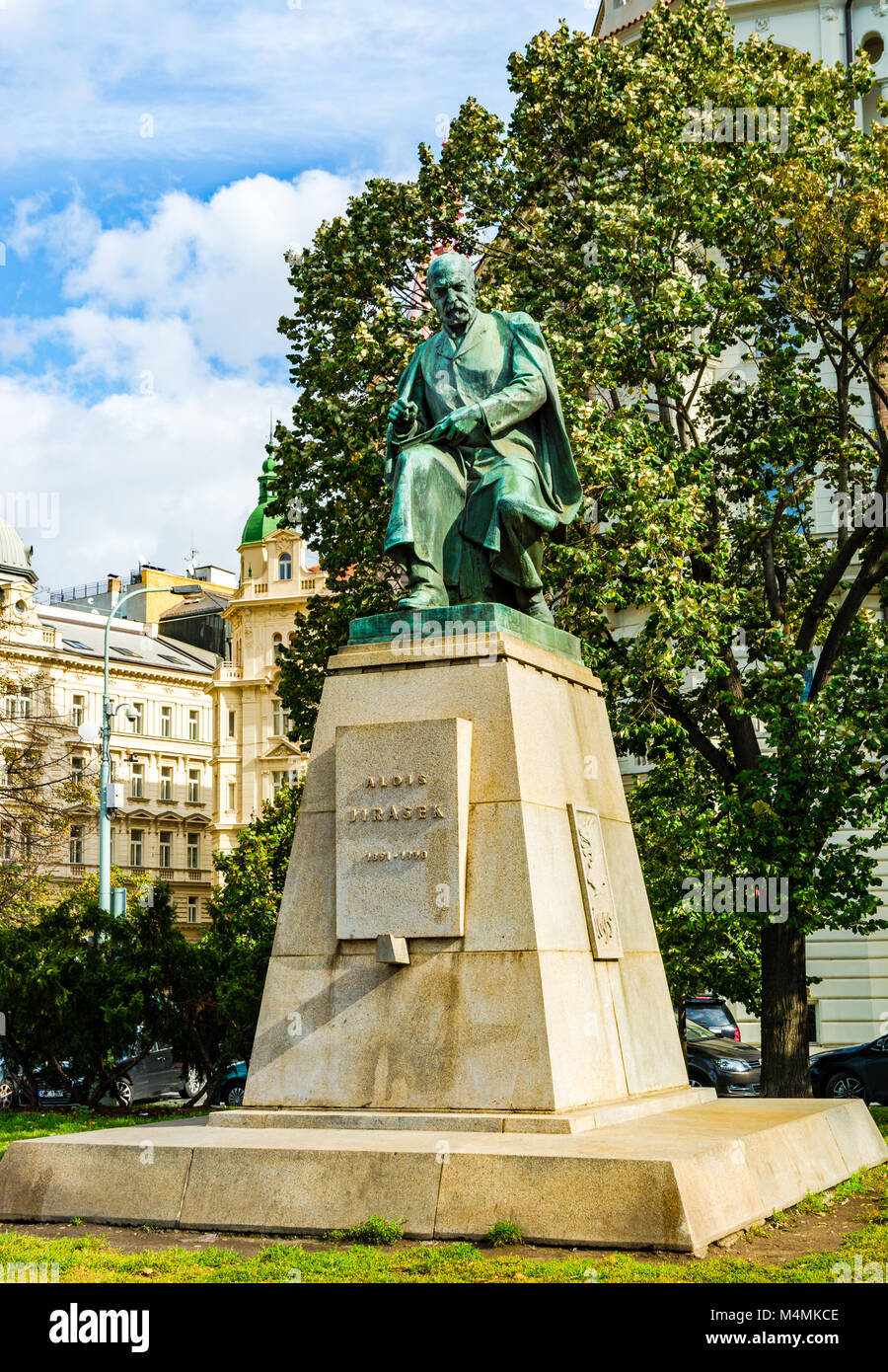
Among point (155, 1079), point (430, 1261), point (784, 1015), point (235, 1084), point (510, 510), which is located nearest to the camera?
point (430, 1261)

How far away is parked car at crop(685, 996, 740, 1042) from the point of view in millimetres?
29125

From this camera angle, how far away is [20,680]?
2845 centimetres

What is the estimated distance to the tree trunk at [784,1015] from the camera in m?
18.0

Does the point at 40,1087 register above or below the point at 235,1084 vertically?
above

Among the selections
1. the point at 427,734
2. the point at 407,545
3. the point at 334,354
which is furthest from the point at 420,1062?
the point at 334,354

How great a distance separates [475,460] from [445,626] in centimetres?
129

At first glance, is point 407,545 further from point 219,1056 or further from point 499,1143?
point 219,1056

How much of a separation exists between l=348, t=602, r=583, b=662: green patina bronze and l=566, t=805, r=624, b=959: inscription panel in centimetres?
112

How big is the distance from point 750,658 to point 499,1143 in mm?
12522

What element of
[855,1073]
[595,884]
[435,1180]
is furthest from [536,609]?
[855,1073]

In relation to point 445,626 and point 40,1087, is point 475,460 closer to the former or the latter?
point 445,626

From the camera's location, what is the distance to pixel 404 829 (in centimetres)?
851

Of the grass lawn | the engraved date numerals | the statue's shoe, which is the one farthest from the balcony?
the grass lawn

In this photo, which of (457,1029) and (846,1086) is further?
(846,1086)
